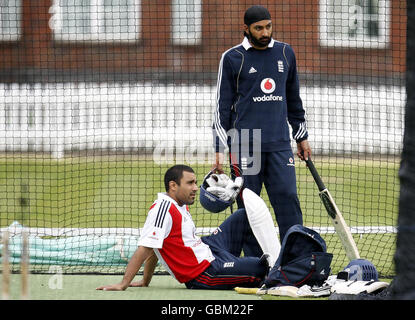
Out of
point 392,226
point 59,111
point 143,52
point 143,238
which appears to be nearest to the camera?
point 143,238

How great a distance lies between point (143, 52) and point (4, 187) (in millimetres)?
7436

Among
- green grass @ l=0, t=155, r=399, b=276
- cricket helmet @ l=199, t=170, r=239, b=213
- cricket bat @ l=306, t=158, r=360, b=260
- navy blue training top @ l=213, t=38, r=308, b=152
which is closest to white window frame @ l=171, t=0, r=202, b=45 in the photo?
green grass @ l=0, t=155, r=399, b=276

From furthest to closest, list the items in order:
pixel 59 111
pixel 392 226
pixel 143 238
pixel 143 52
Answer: pixel 143 52
pixel 59 111
pixel 392 226
pixel 143 238

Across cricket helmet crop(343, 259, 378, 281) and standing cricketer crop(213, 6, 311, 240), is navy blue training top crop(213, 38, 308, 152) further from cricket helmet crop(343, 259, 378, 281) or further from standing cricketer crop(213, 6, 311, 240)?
cricket helmet crop(343, 259, 378, 281)

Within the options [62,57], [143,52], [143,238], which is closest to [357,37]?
[143,52]

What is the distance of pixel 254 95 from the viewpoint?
7.93 m

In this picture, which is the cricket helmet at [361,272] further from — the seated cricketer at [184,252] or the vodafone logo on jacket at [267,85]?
the vodafone logo on jacket at [267,85]

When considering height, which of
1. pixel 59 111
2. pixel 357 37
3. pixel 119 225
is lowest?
pixel 119 225

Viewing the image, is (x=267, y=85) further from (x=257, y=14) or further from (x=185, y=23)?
(x=185, y=23)

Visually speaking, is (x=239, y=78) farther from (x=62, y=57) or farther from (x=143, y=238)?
(x=62, y=57)

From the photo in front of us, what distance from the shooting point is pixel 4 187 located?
1325 cm

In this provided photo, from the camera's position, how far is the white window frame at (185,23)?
19891 mm

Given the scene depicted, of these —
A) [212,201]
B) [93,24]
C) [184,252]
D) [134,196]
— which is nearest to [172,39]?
[93,24]

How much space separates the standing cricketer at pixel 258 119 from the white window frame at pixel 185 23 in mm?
11678
